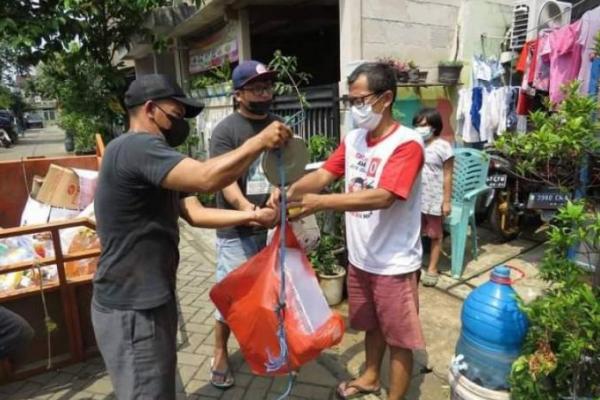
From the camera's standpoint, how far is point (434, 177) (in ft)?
13.9

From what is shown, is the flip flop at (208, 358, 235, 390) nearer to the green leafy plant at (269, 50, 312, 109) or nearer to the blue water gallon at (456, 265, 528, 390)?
the blue water gallon at (456, 265, 528, 390)

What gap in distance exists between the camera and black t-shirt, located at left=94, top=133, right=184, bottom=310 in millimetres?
1637

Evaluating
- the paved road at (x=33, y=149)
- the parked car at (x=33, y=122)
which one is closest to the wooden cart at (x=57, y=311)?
the paved road at (x=33, y=149)

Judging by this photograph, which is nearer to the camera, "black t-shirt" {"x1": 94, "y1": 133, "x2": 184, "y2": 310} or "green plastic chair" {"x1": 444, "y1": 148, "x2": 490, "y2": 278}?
"black t-shirt" {"x1": 94, "y1": 133, "x2": 184, "y2": 310}

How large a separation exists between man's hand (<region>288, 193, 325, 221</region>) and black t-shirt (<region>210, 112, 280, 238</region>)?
0.69 meters

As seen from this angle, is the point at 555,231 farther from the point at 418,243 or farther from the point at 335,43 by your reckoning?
the point at 335,43

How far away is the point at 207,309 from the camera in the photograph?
13.1 ft

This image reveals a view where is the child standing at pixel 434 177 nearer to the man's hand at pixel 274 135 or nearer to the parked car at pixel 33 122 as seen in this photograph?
the man's hand at pixel 274 135

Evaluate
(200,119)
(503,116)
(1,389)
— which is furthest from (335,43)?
(1,389)

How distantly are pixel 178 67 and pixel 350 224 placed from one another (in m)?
8.14

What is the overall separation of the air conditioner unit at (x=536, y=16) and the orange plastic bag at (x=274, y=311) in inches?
221

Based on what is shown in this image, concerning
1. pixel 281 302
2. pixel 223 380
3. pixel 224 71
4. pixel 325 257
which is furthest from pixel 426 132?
pixel 224 71

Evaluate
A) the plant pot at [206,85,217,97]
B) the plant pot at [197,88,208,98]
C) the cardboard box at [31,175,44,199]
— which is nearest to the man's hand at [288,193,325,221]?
the cardboard box at [31,175,44,199]

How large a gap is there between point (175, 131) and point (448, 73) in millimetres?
4735
